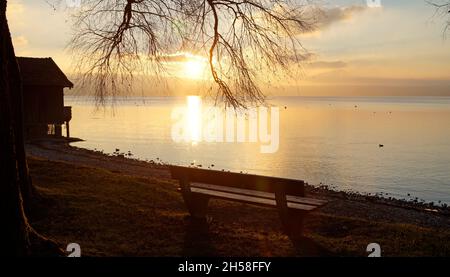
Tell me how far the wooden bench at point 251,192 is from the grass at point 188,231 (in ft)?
1.24

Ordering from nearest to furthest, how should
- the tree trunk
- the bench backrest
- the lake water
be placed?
the tree trunk
the bench backrest
the lake water

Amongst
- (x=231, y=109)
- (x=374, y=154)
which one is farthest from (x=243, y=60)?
(x=374, y=154)

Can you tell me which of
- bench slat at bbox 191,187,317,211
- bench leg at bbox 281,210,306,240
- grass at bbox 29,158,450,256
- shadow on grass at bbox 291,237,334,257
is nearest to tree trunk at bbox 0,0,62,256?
grass at bbox 29,158,450,256

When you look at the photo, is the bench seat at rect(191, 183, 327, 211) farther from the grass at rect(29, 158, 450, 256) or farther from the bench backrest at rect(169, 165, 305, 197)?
the grass at rect(29, 158, 450, 256)

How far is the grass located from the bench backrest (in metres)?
0.91

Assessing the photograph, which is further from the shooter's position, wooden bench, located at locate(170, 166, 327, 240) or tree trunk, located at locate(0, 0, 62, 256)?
wooden bench, located at locate(170, 166, 327, 240)

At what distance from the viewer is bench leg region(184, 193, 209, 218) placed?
30.2 feet

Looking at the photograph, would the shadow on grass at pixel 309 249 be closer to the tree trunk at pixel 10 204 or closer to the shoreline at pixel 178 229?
the shoreline at pixel 178 229

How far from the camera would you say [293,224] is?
27.1 ft

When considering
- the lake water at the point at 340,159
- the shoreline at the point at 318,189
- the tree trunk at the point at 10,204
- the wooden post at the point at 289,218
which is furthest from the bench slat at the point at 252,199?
the lake water at the point at 340,159

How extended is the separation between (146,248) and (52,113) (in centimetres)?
3399
